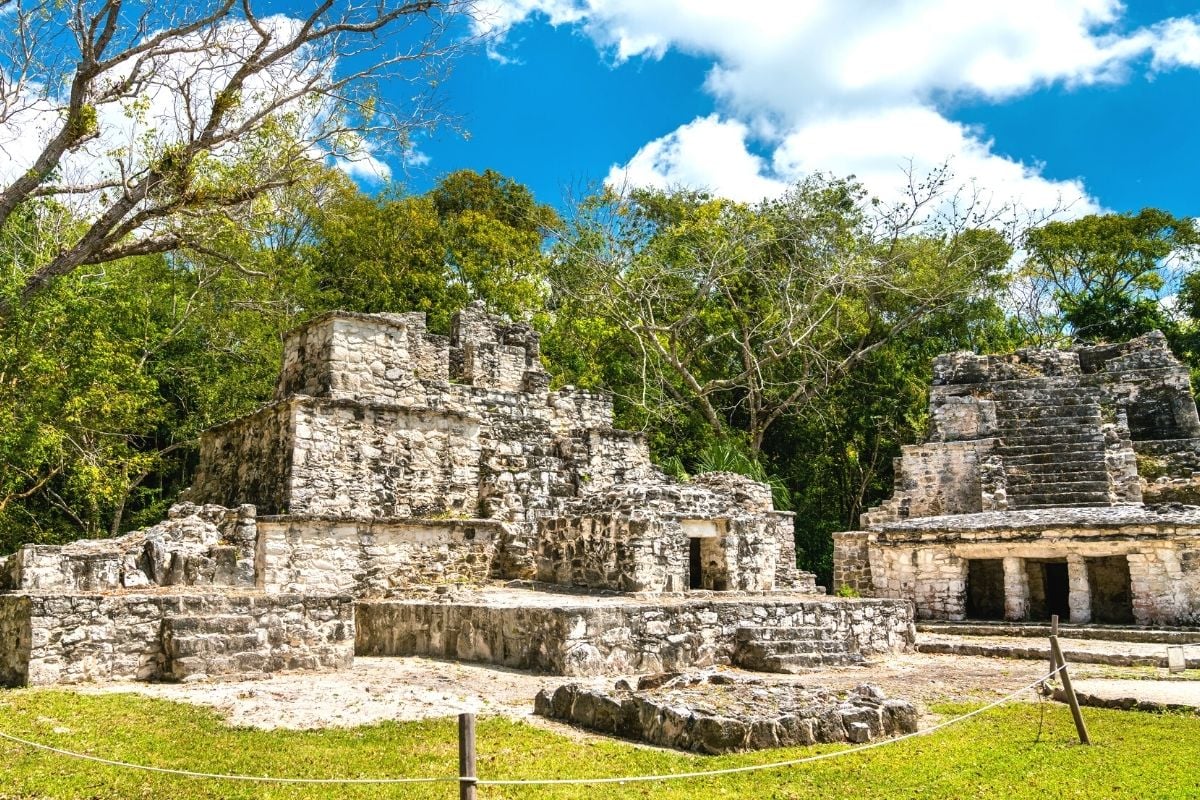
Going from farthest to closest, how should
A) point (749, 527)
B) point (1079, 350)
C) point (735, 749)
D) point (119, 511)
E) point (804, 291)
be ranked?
point (804, 291) → point (1079, 350) → point (119, 511) → point (749, 527) → point (735, 749)

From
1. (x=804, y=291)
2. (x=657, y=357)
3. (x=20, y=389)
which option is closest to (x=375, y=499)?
(x=20, y=389)

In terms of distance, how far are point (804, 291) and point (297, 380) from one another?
14.3m

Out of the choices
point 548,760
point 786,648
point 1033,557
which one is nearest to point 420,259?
point 1033,557

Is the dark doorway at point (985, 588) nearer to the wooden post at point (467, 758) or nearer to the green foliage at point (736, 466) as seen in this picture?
the green foliage at point (736, 466)

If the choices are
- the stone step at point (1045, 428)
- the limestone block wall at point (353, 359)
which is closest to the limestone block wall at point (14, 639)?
the limestone block wall at point (353, 359)

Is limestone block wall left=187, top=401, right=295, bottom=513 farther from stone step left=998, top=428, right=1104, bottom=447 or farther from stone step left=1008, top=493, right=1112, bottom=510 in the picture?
stone step left=998, top=428, right=1104, bottom=447

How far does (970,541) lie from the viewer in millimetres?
13945

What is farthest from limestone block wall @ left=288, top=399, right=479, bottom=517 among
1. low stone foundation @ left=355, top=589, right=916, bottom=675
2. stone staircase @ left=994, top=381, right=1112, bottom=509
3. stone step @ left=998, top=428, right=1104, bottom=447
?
stone step @ left=998, top=428, right=1104, bottom=447

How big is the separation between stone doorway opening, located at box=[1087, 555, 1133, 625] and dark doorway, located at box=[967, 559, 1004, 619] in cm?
134

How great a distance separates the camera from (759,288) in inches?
1007

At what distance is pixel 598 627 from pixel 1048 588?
368 inches

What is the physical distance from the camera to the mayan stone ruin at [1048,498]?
42.3ft

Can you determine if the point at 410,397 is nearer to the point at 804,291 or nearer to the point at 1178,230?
the point at 804,291

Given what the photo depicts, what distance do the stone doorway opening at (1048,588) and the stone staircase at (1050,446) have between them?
1536mm
